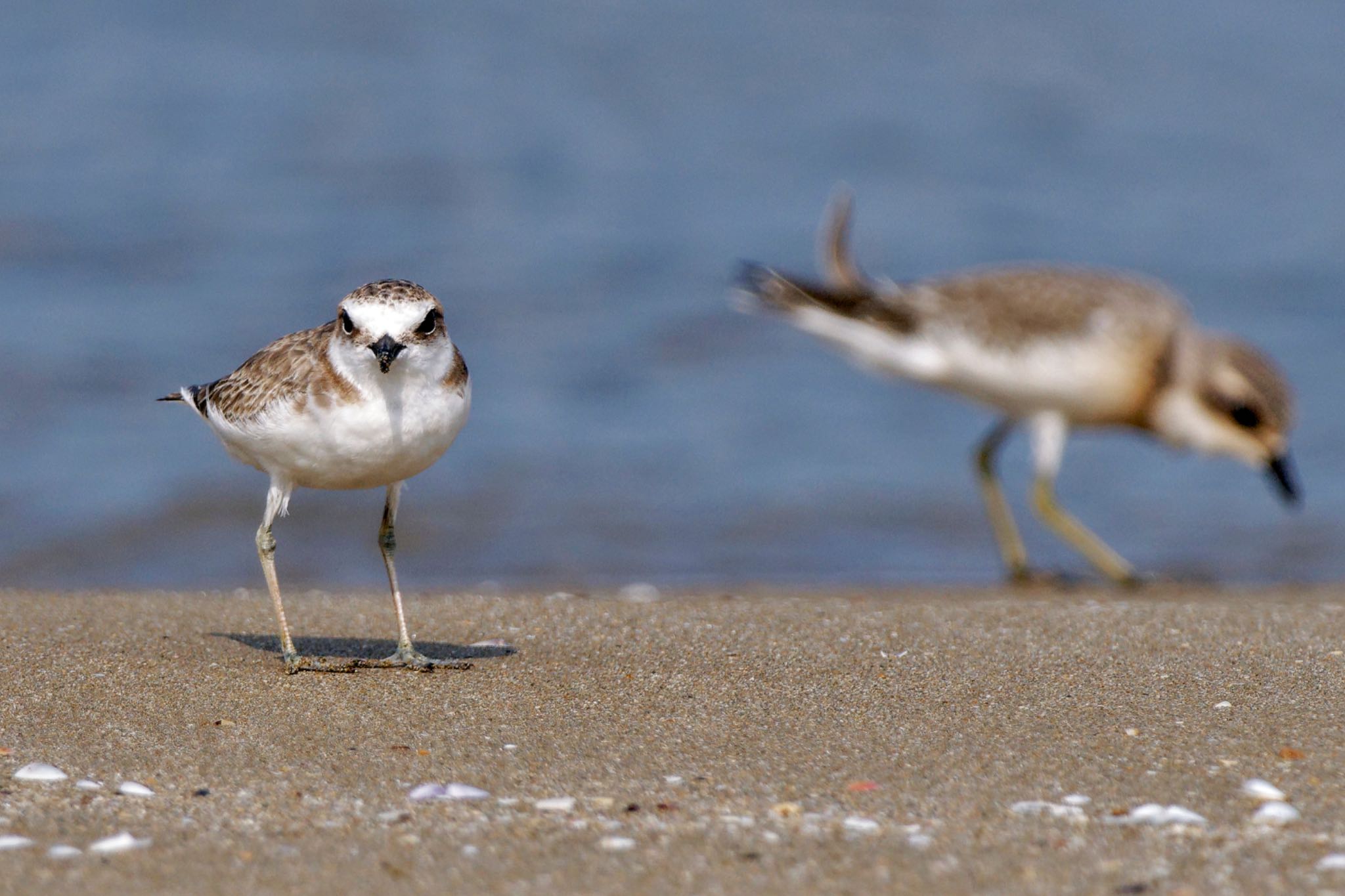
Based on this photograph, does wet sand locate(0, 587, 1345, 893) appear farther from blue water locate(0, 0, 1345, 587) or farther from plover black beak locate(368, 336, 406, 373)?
blue water locate(0, 0, 1345, 587)

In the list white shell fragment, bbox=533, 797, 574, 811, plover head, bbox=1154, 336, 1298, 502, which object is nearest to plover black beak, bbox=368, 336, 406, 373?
white shell fragment, bbox=533, 797, 574, 811

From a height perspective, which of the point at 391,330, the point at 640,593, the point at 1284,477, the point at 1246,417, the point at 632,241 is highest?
the point at 632,241

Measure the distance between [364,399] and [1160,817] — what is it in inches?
87.1

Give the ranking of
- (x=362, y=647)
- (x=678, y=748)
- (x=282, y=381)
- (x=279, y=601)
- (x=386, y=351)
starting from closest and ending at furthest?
(x=678, y=748), (x=386, y=351), (x=282, y=381), (x=279, y=601), (x=362, y=647)

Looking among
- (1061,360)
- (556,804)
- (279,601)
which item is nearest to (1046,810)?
(556,804)

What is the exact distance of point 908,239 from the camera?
45.8 ft

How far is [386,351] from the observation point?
4.16 meters

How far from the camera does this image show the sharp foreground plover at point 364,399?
4.27 meters

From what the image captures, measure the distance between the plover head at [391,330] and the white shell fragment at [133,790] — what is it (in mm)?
1168

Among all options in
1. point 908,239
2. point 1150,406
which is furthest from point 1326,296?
point 1150,406

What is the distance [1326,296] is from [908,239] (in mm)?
3326

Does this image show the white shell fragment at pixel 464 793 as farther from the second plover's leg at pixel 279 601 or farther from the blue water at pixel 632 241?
the blue water at pixel 632 241

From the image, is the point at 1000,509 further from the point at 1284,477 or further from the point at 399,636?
the point at 399,636

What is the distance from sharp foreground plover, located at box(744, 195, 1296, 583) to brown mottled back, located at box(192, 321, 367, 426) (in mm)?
4894
